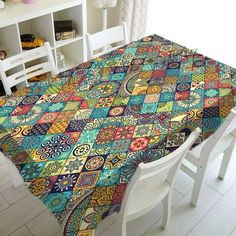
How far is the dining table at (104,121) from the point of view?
47.6 inches

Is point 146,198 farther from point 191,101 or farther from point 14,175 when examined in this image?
point 14,175

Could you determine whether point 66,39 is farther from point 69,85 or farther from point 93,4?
point 69,85

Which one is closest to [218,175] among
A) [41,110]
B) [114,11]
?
[41,110]

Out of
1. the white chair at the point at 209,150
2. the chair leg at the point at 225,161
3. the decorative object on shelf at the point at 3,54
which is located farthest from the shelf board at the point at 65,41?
the chair leg at the point at 225,161

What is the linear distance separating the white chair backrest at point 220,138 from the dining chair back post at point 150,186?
272 mm

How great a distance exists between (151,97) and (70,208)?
30.7 inches

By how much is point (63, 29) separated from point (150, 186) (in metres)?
1.78

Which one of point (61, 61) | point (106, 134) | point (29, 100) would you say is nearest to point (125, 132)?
point (106, 134)

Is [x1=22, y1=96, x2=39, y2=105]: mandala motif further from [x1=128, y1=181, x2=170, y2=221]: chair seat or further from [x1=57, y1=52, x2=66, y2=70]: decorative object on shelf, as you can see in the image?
[x1=57, y1=52, x2=66, y2=70]: decorative object on shelf

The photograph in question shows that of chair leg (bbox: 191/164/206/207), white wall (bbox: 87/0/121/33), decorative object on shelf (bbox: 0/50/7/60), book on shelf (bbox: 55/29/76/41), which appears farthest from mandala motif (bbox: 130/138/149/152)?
white wall (bbox: 87/0/121/33)

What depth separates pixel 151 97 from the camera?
1.66 meters

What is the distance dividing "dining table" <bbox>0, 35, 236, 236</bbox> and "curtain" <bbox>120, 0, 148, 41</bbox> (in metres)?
1.16

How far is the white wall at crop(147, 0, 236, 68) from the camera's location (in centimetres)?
283

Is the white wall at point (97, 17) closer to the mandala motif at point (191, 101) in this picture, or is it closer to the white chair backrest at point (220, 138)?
the mandala motif at point (191, 101)
